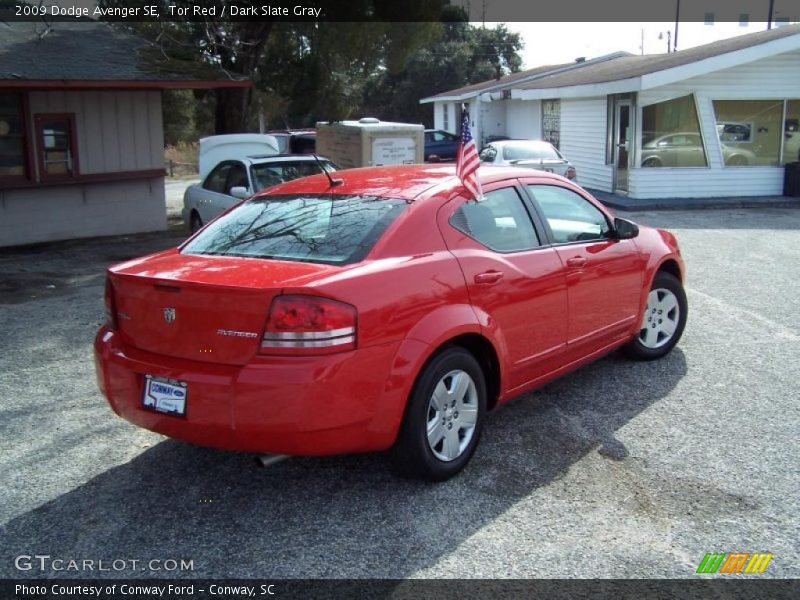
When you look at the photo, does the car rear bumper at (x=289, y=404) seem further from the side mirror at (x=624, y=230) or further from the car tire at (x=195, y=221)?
the car tire at (x=195, y=221)

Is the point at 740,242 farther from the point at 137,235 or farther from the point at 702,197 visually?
the point at 137,235

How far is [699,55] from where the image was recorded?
18.5 m

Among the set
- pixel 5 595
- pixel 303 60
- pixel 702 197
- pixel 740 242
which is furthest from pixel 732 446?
pixel 303 60

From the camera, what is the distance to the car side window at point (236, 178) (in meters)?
11.4

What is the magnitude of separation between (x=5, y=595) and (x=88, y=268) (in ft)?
28.2

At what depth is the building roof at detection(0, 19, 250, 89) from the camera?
12.4 meters

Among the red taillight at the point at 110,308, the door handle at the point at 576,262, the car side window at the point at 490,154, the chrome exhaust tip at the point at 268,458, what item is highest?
the car side window at the point at 490,154

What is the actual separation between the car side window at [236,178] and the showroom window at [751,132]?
11.9m

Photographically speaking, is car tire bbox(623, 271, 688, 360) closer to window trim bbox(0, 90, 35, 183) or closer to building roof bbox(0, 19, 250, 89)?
building roof bbox(0, 19, 250, 89)

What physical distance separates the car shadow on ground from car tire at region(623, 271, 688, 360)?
4.12 feet

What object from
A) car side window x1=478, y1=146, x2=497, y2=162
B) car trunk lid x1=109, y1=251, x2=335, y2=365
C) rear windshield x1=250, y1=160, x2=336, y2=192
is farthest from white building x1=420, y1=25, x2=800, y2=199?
car trunk lid x1=109, y1=251, x2=335, y2=365

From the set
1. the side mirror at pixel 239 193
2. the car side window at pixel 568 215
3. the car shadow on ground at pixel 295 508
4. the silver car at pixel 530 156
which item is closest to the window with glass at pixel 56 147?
the side mirror at pixel 239 193

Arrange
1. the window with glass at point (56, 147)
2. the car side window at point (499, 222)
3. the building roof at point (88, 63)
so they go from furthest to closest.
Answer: the window with glass at point (56, 147) < the building roof at point (88, 63) < the car side window at point (499, 222)

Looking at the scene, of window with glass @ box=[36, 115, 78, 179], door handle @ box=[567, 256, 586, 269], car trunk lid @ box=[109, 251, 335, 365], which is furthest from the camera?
window with glass @ box=[36, 115, 78, 179]
